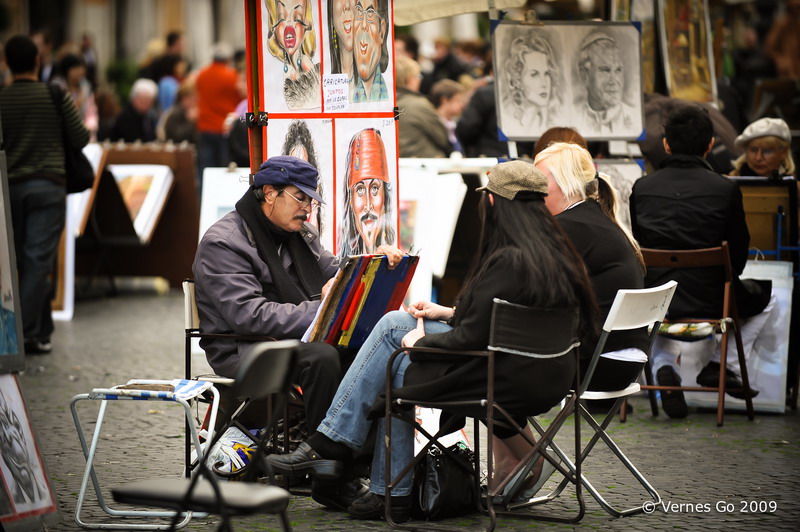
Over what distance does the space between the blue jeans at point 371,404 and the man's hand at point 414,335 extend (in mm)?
36

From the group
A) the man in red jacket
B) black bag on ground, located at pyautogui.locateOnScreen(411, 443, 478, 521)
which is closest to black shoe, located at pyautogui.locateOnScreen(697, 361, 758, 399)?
black bag on ground, located at pyautogui.locateOnScreen(411, 443, 478, 521)

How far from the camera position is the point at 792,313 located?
298 inches

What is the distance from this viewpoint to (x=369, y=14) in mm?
6184

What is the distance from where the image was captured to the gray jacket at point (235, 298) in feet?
17.2

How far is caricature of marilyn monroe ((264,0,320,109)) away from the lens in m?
5.82

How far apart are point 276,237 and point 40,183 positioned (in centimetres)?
372

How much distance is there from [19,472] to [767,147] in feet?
16.8

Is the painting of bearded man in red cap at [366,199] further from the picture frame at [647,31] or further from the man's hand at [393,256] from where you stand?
the picture frame at [647,31]

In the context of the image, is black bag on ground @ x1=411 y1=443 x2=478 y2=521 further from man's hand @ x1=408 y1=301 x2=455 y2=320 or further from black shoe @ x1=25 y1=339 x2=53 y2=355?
black shoe @ x1=25 y1=339 x2=53 y2=355

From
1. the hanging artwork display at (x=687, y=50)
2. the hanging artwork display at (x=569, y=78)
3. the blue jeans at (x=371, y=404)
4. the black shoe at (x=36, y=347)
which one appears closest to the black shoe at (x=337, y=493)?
the blue jeans at (x=371, y=404)

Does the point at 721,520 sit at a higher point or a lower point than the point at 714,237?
lower

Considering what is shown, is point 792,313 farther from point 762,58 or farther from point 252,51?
point 762,58

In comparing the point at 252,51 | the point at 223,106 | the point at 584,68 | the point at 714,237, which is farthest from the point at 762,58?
the point at 252,51

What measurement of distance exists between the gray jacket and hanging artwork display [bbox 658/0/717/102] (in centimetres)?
529
